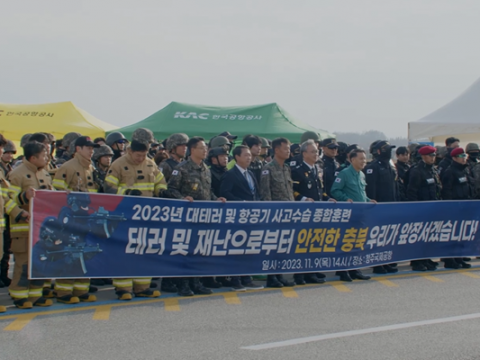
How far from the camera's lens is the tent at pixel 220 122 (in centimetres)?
2119

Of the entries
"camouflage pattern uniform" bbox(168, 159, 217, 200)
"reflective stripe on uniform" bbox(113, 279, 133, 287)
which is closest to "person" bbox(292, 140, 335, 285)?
"camouflage pattern uniform" bbox(168, 159, 217, 200)

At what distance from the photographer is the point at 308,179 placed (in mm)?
10086

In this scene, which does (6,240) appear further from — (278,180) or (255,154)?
(278,180)

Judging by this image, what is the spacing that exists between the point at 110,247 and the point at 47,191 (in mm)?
1079

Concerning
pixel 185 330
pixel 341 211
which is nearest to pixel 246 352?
pixel 185 330

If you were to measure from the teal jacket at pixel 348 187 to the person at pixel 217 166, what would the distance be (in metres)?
1.79

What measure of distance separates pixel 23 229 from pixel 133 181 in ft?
4.98

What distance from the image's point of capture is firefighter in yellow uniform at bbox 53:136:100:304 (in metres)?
8.37

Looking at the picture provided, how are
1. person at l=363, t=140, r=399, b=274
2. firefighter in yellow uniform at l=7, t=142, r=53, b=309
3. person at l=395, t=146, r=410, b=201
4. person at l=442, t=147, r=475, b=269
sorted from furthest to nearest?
person at l=395, t=146, r=410, b=201 < person at l=442, t=147, r=475, b=269 < person at l=363, t=140, r=399, b=274 < firefighter in yellow uniform at l=7, t=142, r=53, b=309

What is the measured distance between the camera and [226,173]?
945 cm

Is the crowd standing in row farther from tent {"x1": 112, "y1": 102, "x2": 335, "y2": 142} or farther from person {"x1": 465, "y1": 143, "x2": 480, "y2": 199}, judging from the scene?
tent {"x1": 112, "y1": 102, "x2": 335, "y2": 142}

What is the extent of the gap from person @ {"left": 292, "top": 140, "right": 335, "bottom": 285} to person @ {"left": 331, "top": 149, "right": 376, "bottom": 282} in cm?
31

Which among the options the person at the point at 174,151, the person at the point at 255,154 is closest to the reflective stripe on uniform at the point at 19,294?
the person at the point at 174,151

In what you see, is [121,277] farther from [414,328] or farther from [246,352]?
[414,328]
